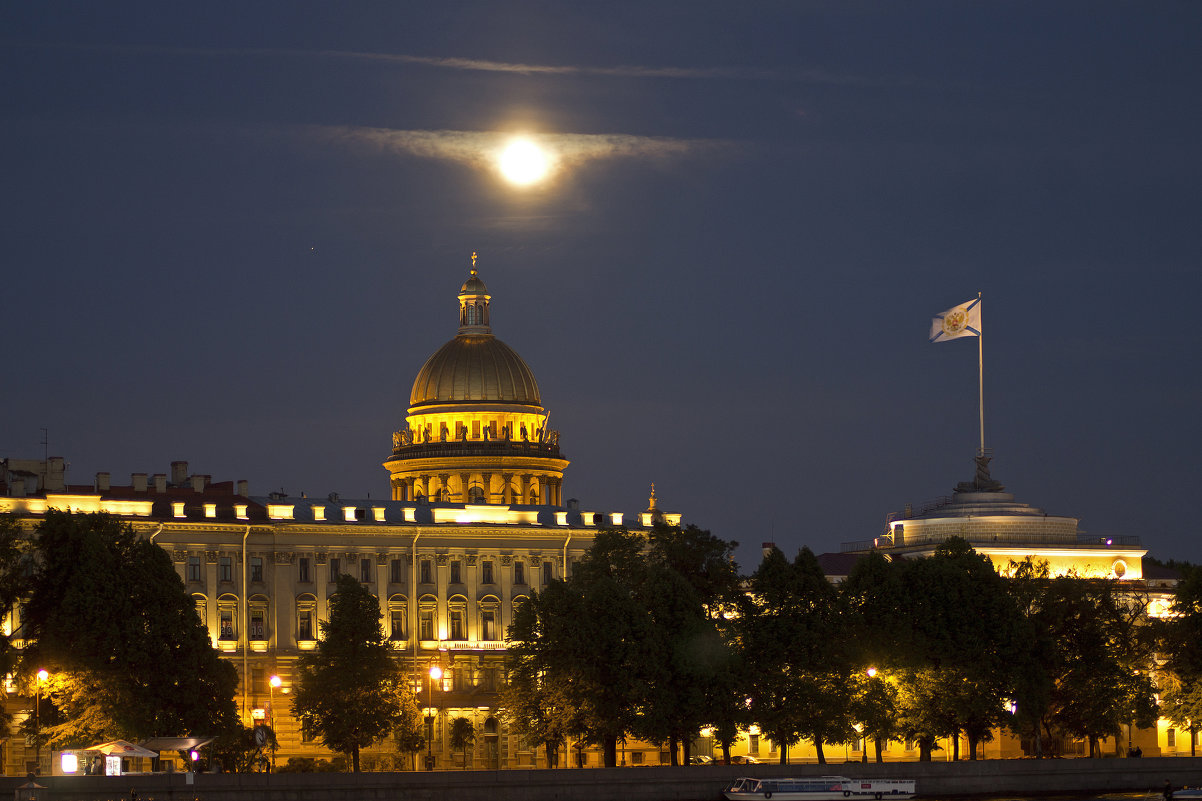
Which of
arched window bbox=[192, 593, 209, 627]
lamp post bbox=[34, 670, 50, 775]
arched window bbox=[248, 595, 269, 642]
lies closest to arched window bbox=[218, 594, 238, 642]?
arched window bbox=[192, 593, 209, 627]

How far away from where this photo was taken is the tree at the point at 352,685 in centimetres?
12362

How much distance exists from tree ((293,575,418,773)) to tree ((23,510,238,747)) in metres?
6.61

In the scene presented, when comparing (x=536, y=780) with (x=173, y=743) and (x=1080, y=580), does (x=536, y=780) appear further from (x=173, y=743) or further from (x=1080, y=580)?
(x=1080, y=580)

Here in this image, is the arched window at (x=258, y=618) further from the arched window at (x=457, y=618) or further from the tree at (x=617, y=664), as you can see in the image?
the tree at (x=617, y=664)

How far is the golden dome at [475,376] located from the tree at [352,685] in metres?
61.6

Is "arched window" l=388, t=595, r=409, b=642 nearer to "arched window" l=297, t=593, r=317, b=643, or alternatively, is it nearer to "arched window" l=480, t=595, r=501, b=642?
"arched window" l=297, t=593, r=317, b=643

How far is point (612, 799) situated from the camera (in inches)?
4345

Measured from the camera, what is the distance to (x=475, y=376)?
622 feet

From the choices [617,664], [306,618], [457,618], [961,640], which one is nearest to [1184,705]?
[961,640]

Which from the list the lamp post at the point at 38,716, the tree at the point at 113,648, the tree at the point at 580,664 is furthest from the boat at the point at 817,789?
the lamp post at the point at 38,716

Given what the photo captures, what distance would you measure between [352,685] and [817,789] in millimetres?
23238

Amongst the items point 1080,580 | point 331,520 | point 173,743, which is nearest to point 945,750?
point 1080,580

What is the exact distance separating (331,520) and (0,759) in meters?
28.3

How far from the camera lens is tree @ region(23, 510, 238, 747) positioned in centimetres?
11431
